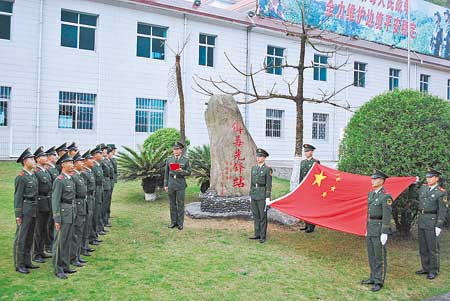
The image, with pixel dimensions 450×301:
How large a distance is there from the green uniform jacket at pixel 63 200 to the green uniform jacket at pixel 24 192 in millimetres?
360

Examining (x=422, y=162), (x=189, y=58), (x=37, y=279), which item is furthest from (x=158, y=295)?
(x=189, y=58)

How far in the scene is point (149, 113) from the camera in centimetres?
1597

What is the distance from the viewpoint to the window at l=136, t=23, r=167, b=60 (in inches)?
622

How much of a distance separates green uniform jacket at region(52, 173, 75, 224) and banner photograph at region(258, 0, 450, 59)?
46.5ft

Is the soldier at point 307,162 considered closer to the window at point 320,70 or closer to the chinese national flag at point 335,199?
the chinese national flag at point 335,199

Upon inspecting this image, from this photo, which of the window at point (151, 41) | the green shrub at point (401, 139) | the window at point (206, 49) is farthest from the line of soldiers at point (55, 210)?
the window at point (206, 49)

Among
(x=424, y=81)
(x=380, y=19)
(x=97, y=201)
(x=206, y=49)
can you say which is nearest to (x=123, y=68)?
(x=206, y=49)

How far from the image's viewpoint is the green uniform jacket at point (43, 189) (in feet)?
18.7

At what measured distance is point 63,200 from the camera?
17.4 ft

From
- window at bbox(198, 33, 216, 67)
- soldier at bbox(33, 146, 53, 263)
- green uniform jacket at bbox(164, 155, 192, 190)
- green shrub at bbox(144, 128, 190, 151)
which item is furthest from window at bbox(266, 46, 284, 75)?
soldier at bbox(33, 146, 53, 263)

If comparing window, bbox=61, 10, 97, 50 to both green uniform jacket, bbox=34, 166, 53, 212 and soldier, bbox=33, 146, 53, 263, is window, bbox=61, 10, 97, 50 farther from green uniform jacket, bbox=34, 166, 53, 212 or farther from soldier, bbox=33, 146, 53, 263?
green uniform jacket, bbox=34, 166, 53, 212

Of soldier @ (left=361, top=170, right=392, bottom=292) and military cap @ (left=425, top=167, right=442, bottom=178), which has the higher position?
military cap @ (left=425, top=167, right=442, bottom=178)

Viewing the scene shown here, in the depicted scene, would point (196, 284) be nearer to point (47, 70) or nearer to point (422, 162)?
point (422, 162)

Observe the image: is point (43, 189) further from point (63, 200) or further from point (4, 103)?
point (4, 103)
